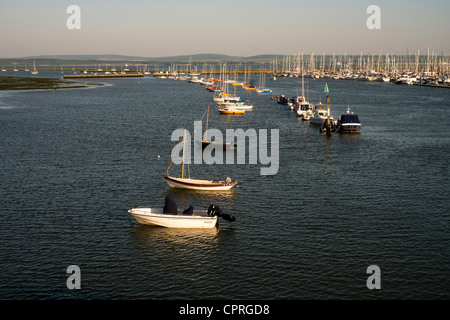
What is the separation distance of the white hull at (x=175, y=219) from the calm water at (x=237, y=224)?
71cm

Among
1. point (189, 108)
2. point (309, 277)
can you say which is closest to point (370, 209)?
point (309, 277)

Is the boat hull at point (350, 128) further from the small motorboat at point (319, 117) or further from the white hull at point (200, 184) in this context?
the white hull at point (200, 184)

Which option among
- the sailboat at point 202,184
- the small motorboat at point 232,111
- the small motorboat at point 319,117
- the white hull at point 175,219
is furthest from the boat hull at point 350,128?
the white hull at point 175,219

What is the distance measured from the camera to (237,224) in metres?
42.0

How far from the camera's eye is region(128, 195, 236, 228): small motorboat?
40375 millimetres

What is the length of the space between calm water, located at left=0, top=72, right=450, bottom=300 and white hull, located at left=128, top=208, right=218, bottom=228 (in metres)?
0.71

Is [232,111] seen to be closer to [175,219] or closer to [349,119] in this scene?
[349,119]

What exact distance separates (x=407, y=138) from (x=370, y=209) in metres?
46.9

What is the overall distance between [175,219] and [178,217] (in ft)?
1.22

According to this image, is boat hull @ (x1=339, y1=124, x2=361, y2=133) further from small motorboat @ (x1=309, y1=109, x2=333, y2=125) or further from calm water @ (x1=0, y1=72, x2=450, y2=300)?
small motorboat @ (x1=309, y1=109, x2=333, y2=125)

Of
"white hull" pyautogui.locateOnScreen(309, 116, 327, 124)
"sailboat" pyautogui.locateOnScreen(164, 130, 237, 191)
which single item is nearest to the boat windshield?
"white hull" pyautogui.locateOnScreen(309, 116, 327, 124)

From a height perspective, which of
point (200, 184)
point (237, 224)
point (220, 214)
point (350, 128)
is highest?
point (350, 128)

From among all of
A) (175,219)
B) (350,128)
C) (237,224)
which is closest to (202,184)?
(237,224)
